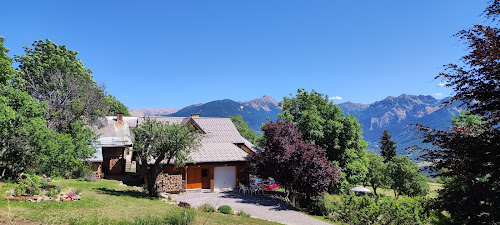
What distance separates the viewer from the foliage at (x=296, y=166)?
A: 18844mm

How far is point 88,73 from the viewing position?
39969 mm

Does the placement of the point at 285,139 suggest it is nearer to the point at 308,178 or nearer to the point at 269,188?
the point at 308,178

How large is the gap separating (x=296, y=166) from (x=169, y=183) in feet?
35.7

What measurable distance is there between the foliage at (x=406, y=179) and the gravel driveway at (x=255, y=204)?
79.0 feet

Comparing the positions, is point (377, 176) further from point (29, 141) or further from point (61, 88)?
point (61, 88)

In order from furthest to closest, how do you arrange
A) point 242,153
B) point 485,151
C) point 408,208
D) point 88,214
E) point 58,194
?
1. point 242,153
2. point 408,208
3. point 58,194
4. point 88,214
5. point 485,151

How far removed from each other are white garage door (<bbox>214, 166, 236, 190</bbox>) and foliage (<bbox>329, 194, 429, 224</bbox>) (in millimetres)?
11378

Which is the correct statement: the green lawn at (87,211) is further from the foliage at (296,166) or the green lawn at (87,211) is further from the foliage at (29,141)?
the foliage at (296,166)

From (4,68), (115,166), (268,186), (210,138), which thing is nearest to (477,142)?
(268,186)

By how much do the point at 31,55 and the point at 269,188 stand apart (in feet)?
117

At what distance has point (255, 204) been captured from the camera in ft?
64.7

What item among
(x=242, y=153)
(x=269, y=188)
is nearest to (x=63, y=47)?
(x=242, y=153)

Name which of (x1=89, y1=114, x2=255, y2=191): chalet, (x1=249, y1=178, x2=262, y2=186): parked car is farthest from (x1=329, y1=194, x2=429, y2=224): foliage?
(x1=89, y1=114, x2=255, y2=191): chalet

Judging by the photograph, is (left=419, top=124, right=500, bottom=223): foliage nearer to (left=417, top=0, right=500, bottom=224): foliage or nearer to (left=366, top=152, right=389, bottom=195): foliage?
(left=417, top=0, right=500, bottom=224): foliage
